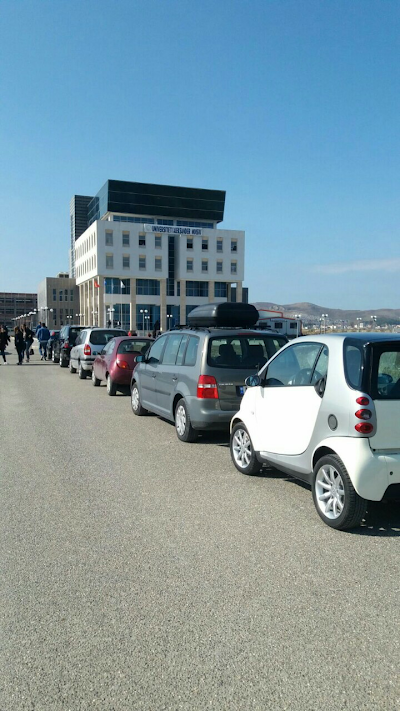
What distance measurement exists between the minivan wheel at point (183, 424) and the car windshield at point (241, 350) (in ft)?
2.98

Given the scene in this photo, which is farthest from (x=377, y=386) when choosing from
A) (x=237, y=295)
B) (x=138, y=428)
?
(x=237, y=295)

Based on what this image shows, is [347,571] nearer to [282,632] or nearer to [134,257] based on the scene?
[282,632]

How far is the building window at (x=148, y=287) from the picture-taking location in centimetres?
8650

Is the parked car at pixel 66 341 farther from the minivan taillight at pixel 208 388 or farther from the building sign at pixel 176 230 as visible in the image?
the building sign at pixel 176 230

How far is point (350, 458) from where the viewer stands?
4.75 metres

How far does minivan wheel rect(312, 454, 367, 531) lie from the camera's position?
4758 mm

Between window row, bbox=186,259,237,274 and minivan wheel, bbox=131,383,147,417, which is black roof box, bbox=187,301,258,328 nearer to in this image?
minivan wheel, bbox=131,383,147,417

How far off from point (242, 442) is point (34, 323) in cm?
15689

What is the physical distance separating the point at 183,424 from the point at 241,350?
56.8 inches

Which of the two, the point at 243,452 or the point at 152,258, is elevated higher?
the point at 152,258

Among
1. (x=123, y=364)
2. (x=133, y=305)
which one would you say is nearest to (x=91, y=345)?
(x=123, y=364)

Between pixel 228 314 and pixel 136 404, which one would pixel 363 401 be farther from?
pixel 228 314

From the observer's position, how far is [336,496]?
16.3 ft

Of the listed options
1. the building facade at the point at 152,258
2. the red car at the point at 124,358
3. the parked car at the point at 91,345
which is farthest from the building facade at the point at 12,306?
the red car at the point at 124,358
